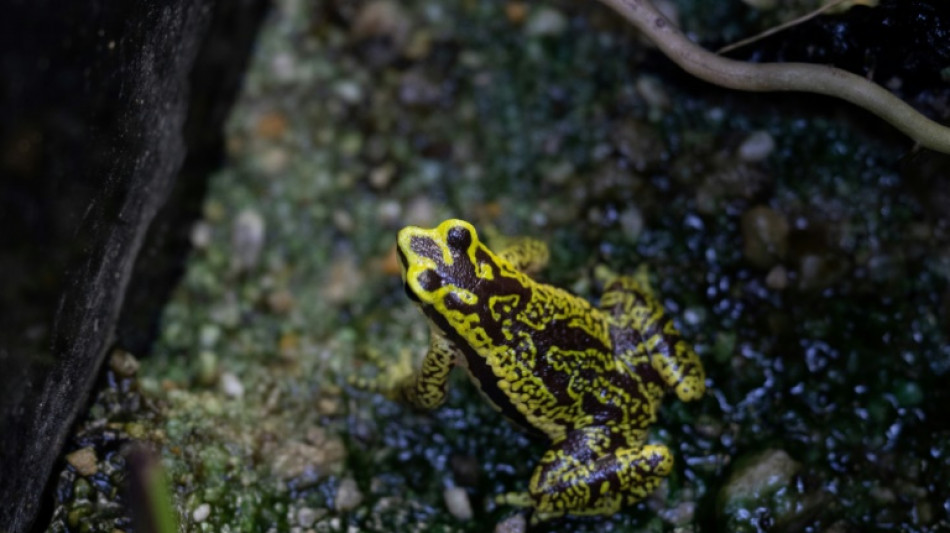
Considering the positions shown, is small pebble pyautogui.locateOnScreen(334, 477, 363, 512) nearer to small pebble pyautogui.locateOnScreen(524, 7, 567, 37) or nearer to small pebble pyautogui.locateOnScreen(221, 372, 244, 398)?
small pebble pyautogui.locateOnScreen(221, 372, 244, 398)

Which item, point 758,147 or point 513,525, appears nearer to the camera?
point 513,525

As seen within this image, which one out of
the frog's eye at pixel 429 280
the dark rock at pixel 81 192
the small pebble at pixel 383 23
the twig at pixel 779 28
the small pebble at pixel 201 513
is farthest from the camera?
the small pebble at pixel 383 23

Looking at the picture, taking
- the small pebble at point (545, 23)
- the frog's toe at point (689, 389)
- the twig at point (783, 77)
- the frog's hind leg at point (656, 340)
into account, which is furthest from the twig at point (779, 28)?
the frog's toe at point (689, 389)

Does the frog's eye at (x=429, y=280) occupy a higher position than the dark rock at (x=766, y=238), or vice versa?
the dark rock at (x=766, y=238)

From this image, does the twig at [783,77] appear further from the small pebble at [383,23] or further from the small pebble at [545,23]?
the small pebble at [383,23]

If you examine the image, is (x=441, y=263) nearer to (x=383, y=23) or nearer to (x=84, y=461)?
(x=84, y=461)

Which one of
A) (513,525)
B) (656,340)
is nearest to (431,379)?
(513,525)
